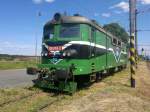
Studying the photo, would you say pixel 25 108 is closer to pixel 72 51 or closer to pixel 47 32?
pixel 72 51

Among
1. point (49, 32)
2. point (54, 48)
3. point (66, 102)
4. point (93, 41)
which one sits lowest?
point (66, 102)

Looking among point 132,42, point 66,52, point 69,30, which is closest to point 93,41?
point 69,30

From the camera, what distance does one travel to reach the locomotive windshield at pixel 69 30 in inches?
531

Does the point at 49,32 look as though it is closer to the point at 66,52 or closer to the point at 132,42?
the point at 66,52

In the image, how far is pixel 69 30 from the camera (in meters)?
13.6

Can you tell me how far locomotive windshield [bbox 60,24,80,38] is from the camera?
1348 cm

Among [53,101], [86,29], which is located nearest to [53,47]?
[86,29]

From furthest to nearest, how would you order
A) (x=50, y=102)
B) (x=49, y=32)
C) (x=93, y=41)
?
(x=93, y=41), (x=49, y=32), (x=50, y=102)

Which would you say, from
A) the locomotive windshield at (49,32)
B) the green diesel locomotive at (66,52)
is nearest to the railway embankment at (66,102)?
the green diesel locomotive at (66,52)

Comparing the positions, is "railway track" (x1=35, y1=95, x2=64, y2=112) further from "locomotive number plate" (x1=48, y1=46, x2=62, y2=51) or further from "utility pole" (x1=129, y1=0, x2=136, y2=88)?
"utility pole" (x1=129, y1=0, x2=136, y2=88)

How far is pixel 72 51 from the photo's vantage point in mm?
13086

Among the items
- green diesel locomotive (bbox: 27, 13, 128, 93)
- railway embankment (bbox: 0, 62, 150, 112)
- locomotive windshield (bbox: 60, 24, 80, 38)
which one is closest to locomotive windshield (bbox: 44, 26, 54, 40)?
green diesel locomotive (bbox: 27, 13, 128, 93)

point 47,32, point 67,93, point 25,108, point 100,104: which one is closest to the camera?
point 25,108

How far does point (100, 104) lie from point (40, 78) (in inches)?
157
